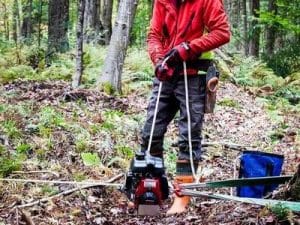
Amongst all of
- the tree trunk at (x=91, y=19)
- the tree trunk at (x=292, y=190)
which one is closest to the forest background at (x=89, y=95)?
the tree trunk at (x=91, y=19)

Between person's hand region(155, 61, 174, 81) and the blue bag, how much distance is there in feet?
3.57

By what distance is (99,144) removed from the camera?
6.50 meters

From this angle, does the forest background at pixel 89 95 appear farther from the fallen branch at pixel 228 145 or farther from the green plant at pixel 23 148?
the fallen branch at pixel 228 145

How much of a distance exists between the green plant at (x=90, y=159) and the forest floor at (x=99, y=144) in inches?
1.7

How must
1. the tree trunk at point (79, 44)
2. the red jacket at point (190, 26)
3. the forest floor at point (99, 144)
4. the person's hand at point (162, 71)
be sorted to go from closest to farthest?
the forest floor at point (99, 144)
the person's hand at point (162, 71)
the red jacket at point (190, 26)
the tree trunk at point (79, 44)

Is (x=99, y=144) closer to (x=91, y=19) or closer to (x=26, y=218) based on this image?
(x=26, y=218)

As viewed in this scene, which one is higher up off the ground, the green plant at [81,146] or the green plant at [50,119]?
the green plant at [50,119]

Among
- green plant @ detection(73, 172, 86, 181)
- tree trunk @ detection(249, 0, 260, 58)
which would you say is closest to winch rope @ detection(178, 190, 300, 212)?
green plant @ detection(73, 172, 86, 181)

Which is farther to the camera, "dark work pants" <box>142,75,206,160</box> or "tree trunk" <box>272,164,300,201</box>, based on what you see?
"dark work pants" <box>142,75,206,160</box>

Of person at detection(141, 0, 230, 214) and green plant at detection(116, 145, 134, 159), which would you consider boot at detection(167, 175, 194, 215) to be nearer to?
person at detection(141, 0, 230, 214)

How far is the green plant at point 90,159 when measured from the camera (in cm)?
582

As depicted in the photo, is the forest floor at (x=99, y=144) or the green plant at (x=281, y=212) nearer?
the green plant at (x=281, y=212)

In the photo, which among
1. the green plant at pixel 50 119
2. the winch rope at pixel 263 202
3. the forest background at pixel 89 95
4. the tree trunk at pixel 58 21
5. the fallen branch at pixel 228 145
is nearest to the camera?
the winch rope at pixel 263 202

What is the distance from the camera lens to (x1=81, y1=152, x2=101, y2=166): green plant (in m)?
5.82
